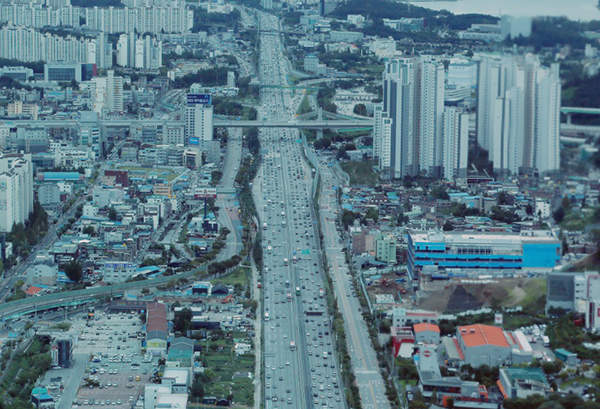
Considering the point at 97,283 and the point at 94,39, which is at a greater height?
the point at 94,39

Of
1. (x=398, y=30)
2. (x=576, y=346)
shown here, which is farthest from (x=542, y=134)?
(x=398, y=30)

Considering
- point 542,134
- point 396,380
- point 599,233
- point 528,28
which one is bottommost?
point 396,380

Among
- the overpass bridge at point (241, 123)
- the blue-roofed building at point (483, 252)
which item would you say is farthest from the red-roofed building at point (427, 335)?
the overpass bridge at point (241, 123)

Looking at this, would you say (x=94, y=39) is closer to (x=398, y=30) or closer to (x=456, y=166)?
(x=398, y=30)

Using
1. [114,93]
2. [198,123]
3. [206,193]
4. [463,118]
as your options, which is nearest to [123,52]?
[114,93]

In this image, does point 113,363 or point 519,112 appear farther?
point 519,112

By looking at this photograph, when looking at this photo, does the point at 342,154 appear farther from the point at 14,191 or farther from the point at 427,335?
the point at 427,335
